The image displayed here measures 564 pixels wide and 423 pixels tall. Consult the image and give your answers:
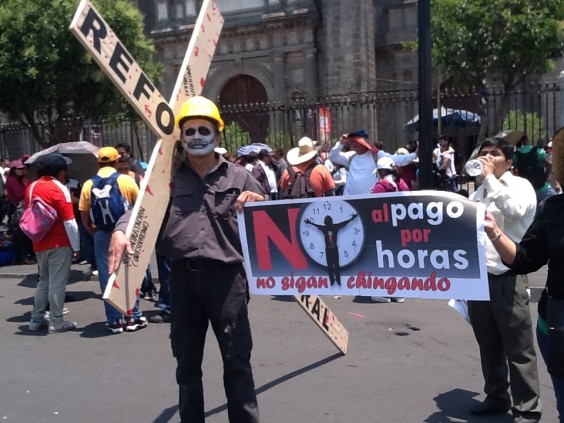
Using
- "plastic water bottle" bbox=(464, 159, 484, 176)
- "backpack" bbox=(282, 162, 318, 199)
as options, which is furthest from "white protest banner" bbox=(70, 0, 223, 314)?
"backpack" bbox=(282, 162, 318, 199)

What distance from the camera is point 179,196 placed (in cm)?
379

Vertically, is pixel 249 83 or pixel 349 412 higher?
pixel 249 83

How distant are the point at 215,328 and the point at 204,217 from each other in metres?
0.62

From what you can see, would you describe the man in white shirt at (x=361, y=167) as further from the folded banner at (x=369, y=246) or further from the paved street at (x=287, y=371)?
the folded banner at (x=369, y=246)

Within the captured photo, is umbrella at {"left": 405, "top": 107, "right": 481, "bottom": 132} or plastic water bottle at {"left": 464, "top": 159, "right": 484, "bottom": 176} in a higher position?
umbrella at {"left": 405, "top": 107, "right": 481, "bottom": 132}

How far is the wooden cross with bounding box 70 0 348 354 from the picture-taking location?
3.47 meters

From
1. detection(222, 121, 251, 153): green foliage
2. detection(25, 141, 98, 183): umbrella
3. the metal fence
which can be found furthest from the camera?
detection(222, 121, 251, 153): green foliage

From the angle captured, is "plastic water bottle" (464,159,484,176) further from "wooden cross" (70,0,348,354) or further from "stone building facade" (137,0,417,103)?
"stone building facade" (137,0,417,103)

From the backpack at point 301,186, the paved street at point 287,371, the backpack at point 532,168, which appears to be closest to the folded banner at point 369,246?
the paved street at point 287,371

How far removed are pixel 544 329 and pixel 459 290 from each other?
56cm

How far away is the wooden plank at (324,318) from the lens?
16.8ft

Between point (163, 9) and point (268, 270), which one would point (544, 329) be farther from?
point (163, 9)

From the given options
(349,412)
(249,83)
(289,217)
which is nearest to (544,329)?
(289,217)

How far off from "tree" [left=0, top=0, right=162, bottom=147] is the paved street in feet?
25.2
